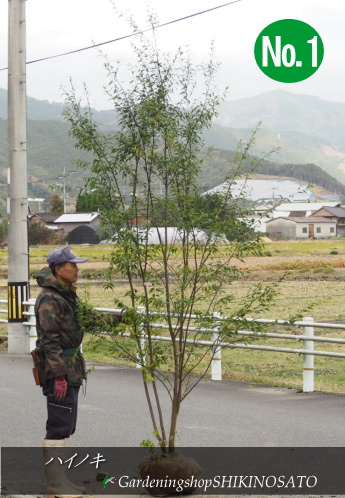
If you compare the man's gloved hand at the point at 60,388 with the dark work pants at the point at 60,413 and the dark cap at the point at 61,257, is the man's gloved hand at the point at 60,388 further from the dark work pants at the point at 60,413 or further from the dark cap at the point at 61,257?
the dark cap at the point at 61,257

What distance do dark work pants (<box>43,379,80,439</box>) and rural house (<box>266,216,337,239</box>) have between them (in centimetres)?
12277

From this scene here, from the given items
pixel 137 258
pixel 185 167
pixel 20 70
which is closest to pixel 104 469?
pixel 137 258

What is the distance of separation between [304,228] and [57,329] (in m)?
125

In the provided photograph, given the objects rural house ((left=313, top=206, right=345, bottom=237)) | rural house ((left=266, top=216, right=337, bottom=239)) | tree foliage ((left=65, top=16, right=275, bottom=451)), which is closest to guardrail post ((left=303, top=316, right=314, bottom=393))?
tree foliage ((left=65, top=16, right=275, bottom=451))

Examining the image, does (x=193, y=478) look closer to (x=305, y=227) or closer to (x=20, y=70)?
(x=20, y=70)

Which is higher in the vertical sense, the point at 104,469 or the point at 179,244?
the point at 179,244

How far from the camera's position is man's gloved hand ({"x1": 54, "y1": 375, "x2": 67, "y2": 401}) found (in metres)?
6.07

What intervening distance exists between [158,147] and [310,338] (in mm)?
5379

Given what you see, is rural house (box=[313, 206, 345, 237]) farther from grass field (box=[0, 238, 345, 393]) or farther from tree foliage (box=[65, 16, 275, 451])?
tree foliage (box=[65, 16, 275, 451])

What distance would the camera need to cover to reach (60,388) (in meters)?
6.07

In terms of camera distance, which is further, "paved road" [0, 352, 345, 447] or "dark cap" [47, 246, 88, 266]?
"paved road" [0, 352, 345, 447]

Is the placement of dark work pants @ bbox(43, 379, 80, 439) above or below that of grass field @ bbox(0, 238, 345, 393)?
above

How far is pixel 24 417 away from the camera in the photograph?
976 centimetres

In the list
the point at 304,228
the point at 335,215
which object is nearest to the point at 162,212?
the point at 304,228
